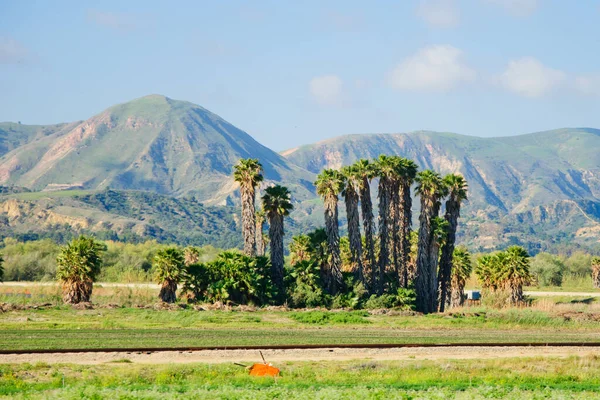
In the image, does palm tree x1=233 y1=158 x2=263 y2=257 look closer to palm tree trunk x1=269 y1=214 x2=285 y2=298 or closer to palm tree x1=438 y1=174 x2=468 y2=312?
palm tree trunk x1=269 y1=214 x2=285 y2=298

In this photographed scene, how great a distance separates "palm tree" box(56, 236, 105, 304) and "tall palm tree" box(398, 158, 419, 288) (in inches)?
1160

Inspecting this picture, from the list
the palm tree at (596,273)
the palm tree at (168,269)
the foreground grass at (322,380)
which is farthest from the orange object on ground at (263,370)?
the palm tree at (596,273)

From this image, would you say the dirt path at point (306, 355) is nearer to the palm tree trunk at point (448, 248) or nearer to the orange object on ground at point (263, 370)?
the orange object on ground at point (263, 370)

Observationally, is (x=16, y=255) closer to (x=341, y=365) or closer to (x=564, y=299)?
(x=564, y=299)

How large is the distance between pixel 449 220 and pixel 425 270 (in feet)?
22.7

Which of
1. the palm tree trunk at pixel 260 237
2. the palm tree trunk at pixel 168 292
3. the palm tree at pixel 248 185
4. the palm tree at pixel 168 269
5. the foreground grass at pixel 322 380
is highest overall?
the palm tree at pixel 248 185

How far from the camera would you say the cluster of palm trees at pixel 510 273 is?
274 feet

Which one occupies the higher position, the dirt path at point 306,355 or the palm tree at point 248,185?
the palm tree at point 248,185

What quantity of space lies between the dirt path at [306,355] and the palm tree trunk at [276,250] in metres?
33.3

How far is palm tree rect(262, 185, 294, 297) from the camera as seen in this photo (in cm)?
7694

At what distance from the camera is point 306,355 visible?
41938 mm

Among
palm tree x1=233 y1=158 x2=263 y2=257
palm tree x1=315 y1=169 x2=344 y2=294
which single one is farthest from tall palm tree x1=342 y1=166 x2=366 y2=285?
palm tree x1=233 y1=158 x2=263 y2=257

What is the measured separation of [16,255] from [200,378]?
105 meters

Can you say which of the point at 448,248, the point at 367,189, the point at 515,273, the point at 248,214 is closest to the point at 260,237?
the point at 248,214
